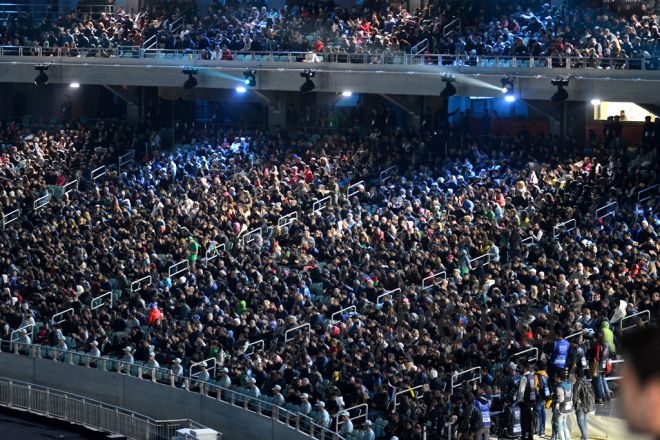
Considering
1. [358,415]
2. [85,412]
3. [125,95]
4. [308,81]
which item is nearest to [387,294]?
[358,415]

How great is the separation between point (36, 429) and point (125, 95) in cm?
1537

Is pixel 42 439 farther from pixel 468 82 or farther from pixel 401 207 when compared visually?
pixel 468 82

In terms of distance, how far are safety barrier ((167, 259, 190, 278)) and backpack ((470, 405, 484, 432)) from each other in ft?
30.0

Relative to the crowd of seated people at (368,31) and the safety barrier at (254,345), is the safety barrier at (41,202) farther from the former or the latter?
the safety barrier at (254,345)

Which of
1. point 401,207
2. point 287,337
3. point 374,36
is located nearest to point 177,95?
point 374,36

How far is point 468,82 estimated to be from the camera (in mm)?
23172

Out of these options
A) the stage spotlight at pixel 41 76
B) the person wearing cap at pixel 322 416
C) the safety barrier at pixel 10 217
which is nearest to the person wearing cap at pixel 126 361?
the person wearing cap at pixel 322 416

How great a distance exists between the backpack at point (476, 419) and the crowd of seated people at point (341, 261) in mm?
145

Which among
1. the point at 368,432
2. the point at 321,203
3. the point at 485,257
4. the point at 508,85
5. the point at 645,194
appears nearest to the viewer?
the point at 368,432

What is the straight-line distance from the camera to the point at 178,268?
19891 millimetres

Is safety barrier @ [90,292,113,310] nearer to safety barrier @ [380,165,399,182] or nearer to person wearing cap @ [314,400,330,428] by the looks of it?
safety barrier @ [380,165,399,182]

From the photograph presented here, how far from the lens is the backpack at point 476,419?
11.4 m

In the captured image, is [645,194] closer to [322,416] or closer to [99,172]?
[322,416]

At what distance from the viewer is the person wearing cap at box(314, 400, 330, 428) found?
12.8m
